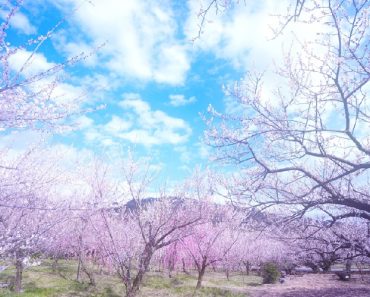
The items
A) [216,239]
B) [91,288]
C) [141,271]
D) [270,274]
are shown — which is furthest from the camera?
[270,274]

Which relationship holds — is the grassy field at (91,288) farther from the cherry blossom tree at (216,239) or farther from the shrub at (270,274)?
the shrub at (270,274)

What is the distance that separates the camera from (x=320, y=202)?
8.34m

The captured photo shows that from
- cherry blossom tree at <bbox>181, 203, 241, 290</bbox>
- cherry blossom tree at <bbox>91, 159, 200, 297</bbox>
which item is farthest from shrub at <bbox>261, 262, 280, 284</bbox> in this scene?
cherry blossom tree at <bbox>91, 159, 200, 297</bbox>

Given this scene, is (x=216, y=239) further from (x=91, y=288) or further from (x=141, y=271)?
(x=141, y=271)

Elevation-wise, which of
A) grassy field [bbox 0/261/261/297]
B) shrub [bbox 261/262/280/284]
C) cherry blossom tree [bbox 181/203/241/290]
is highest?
cherry blossom tree [bbox 181/203/241/290]

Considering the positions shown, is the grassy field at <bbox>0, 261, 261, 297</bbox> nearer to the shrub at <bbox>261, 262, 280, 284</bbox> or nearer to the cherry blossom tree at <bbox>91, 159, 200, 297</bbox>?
the cherry blossom tree at <bbox>91, 159, 200, 297</bbox>

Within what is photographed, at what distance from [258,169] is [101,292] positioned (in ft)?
35.7

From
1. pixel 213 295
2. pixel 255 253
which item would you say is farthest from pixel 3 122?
pixel 255 253

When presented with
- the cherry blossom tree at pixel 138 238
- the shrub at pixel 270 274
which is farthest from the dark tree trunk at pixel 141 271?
the shrub at pixel 270 274

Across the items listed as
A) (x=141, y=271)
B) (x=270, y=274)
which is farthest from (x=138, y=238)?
(x=270, y=274)

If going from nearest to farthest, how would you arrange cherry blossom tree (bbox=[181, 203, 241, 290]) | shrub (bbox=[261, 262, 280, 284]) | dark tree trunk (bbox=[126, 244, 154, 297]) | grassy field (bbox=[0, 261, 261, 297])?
dark tree trunk (bbox=[126, 244, 154, 297]) < grassy field (bbox=[0, 261, 261, 297]) < cherry blossom tree (bbox=[181, 203, 241, 290]) < shrub (bbox=[261, 262, 280, 284])

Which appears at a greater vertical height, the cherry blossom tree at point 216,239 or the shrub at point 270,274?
the cherry blossom tree at point 216,239

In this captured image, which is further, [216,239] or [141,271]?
[216,239]

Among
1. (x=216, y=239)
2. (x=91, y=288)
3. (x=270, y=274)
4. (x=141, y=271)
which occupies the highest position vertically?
(x=216, y=239)
